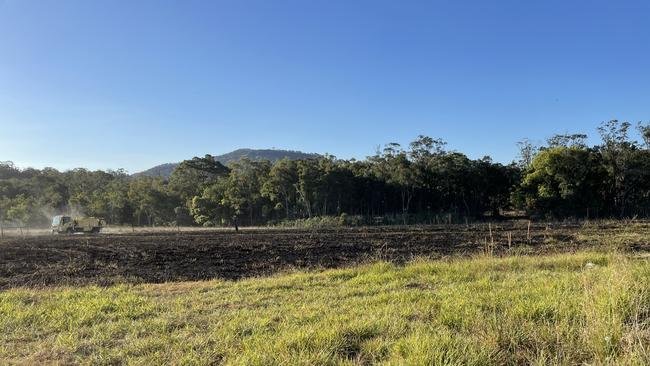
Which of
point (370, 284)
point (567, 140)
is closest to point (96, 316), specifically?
point (370, 284)

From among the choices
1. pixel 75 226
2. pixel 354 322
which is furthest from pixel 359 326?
pixel 75 226

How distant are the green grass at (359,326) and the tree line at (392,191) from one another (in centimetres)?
4719

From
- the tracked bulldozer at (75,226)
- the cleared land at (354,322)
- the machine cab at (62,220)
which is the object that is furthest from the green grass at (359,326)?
the machine cab at (62,220)

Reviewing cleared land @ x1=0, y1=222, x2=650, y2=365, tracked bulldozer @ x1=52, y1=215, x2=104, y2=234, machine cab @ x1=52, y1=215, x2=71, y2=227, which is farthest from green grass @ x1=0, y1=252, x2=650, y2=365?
machine cab @ x1=52, y1=215, x2=71, y2=227

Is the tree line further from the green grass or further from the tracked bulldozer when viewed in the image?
the green grass

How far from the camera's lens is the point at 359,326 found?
4.56 metres

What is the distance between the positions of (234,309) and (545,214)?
53357mm

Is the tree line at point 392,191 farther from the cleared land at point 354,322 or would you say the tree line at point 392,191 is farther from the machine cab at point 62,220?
the cleared land at point 354,322

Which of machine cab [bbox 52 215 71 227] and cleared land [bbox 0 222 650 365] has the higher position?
machine cab [bbox 52 215 71 227]

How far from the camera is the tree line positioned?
50.5m

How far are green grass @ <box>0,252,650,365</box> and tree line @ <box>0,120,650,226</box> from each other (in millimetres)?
47188

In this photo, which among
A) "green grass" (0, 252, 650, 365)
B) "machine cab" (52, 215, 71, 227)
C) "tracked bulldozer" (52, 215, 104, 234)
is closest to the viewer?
"green grass" (0, 252, 650, 365)

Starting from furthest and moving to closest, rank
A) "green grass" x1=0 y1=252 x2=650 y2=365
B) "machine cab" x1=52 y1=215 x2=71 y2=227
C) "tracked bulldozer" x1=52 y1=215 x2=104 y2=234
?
"machine cab" x1=52 y1=215 x2=71 y2=227
"tracked bulldozer" x1=52 y1=215 x2=104 y2=234
"green grass" x1=0 y1=252 x2=650 y2=365

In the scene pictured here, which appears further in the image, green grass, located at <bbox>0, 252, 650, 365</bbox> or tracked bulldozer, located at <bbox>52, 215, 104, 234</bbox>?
tracked bulldozer, located at <bbox>52, 215, 104, 234</bbox>
